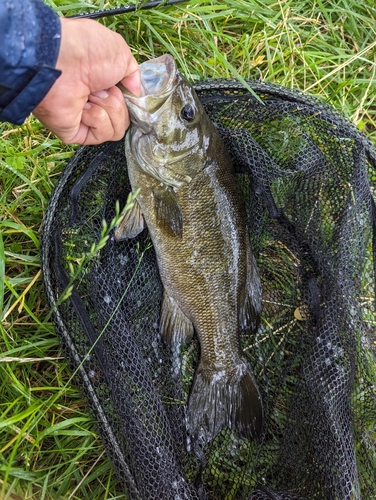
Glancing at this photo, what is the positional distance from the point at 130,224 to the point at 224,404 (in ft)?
3.37

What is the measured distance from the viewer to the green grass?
2225 mm

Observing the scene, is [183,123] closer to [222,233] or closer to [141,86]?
[141,86]

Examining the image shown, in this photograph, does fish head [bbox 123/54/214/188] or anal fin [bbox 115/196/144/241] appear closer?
fish head [bbox 123/54/214/188]

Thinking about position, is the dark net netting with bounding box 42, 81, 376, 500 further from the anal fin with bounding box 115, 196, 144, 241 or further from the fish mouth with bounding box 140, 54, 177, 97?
the fish mouth with bounding box 140, 54, 177, 97

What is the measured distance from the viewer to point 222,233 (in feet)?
7.83

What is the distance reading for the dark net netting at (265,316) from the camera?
217 centimetres

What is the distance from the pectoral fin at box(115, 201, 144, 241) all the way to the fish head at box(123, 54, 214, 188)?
23 cm

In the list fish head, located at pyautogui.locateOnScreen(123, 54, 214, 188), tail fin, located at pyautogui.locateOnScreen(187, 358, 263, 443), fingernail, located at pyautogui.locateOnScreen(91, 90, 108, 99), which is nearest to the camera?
fingernail, located at pyautogui.locateOnScreen(91, 90, 108, 99)

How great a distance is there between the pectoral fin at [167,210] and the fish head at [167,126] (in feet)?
0.16

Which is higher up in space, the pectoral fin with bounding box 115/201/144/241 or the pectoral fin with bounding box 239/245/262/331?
the pectoral fin with bounding box 115/201/144/241

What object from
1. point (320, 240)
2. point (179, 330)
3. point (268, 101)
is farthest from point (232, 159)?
point (179, 330)

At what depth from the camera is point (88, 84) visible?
187cm

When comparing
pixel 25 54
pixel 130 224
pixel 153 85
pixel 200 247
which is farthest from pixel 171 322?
pixel 25 54

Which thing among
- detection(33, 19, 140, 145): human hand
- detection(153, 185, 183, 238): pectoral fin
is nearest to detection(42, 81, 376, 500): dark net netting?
detection(153, 185, 183, 238): pectoral fin
